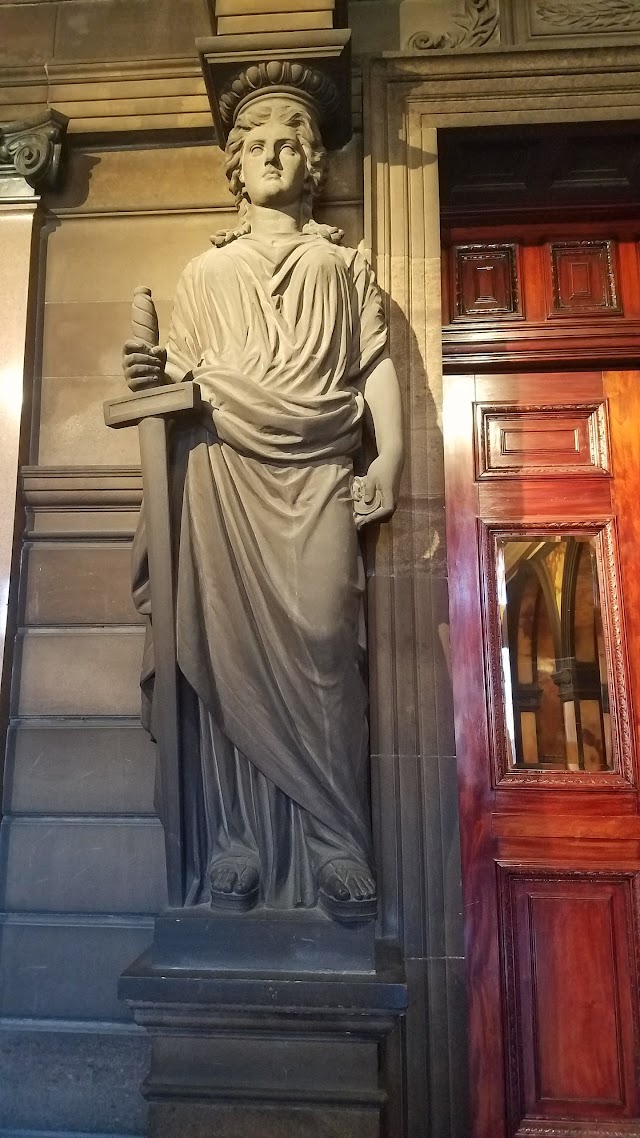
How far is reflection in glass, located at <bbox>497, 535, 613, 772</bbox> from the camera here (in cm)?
295

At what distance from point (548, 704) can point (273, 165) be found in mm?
2079

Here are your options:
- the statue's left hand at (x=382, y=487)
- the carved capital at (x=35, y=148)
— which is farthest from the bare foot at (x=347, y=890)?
the carved capital at (x=35, y=148)

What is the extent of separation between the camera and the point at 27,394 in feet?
9.62

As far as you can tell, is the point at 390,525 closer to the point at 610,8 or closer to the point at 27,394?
the point at 27,394

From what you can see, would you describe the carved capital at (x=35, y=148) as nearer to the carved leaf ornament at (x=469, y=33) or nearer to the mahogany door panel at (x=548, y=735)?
the carved leaf ornament at (x=469, y=33)

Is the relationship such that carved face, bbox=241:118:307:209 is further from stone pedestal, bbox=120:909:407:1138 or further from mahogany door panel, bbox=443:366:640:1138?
stone pedestal, bbox=120:909:407:1138

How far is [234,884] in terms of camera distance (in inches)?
84.4

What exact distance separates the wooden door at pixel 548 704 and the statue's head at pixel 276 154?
2.83 ft

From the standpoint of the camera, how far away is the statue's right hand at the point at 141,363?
2234mm

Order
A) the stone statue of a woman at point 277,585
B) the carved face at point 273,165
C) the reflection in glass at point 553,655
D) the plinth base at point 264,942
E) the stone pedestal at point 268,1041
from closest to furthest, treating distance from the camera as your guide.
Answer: the stone pedestal at point 268,1041 < the plinth base at point 264,942 < the stone statue of a woman at point 277,585 < the carved face at point 273,165 < the reflection in glass at point 553,655

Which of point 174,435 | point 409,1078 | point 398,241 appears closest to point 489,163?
point 398,241

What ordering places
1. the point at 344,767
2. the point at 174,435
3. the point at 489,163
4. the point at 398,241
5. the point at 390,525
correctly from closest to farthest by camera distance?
the point at 344,767 < the point at 174,435 < the point at 390,525 < the point at 398,241 < the point at 489,163

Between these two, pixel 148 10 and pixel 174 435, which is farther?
pixel 148 10

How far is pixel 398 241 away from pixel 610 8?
4.11 feet
